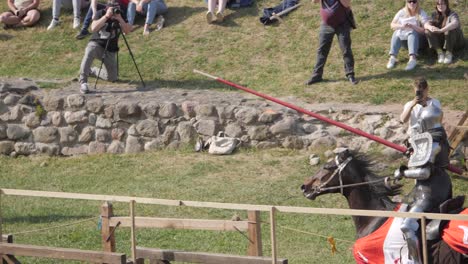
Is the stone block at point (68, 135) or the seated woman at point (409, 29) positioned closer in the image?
the seated woman at point (409, 29)

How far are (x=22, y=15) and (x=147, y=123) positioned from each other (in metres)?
5.00

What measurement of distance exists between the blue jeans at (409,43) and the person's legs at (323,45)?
92 cm

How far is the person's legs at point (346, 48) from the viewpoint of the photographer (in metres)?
14.7

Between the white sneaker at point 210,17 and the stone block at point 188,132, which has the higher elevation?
the white sneaker at point 210,17

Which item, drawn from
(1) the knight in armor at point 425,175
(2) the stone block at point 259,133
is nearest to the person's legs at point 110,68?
(2) the stone block at point 259,133

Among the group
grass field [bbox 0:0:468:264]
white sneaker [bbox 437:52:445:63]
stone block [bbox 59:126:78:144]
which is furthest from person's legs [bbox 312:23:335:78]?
stone block [bbox 59:126:78:144]

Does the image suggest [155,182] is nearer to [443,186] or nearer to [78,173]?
[78,173]

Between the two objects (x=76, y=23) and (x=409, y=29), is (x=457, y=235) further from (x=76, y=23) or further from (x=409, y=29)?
(x=76, y=23)

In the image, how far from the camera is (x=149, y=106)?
14633 mm

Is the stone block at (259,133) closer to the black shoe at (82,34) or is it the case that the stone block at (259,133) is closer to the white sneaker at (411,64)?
the white sneaker at (411,64)

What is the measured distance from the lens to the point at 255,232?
8.99m

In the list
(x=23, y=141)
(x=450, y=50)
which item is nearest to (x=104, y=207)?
(x=23, y=141)

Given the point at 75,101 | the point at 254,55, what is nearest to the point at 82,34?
the point at 75,101

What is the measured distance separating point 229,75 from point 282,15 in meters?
1.79
